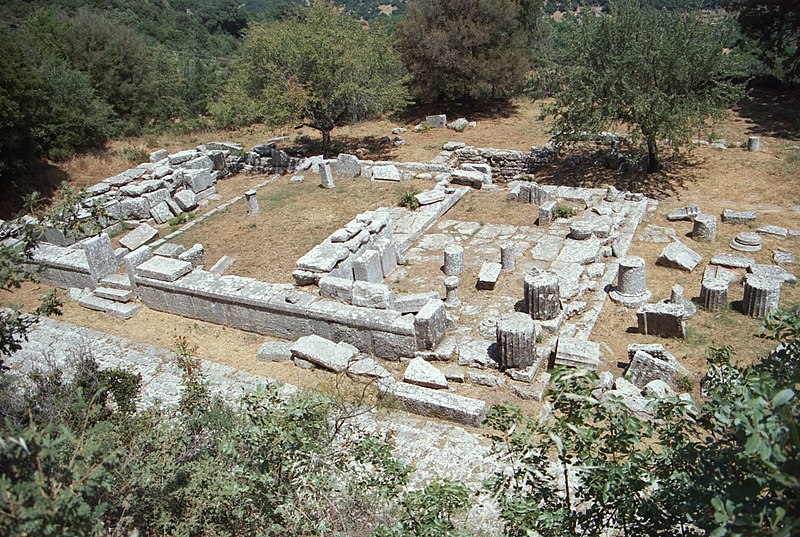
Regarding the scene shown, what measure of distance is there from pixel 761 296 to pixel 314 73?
49.5 ft

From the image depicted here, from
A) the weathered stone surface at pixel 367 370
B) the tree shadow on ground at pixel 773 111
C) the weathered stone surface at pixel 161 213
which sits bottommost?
the tree shadow on ground at pixel 773 111

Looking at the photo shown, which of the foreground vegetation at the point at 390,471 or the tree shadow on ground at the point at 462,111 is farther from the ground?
the foreground vegetation at the point at 390,471

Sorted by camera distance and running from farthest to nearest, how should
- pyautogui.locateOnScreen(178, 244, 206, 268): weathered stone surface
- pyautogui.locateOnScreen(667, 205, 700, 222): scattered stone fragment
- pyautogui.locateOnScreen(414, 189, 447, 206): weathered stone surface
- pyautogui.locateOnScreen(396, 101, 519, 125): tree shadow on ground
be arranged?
pyautogui.locateOnScreen(396, 101, 519, 125): tree shadow on ground
pyautogui.locateOnScreen(414, 189, 447, 206): weathered stone surface
pyautogui.locateOnScreen(667, 205, 700, 222): scattered stone fragment
pyautogui.locateOnScreen(178, 244, 206, 268): weathered stone surface

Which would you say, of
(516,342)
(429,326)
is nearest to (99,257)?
(429,326)

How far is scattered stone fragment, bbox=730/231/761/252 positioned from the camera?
13.4 meters

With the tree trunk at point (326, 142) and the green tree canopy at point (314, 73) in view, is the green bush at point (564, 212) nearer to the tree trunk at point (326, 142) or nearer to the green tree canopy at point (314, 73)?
the green tree canopy at point (314, 73)

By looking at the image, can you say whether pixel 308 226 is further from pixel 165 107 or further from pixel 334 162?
pixel 165 107

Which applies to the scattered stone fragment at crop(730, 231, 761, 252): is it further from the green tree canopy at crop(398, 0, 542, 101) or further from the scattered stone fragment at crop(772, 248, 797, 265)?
the green tree canopy at crop(398, 0, 542, 101)

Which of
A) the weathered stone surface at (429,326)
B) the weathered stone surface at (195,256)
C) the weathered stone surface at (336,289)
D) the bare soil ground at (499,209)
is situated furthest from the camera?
the weathered stone surface at (195,256)

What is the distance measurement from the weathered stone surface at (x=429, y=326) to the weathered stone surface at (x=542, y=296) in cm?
166

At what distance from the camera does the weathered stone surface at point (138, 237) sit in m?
15.4

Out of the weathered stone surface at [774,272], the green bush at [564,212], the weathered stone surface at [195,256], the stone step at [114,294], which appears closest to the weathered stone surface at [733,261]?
the weathered stone surface at [774,272]

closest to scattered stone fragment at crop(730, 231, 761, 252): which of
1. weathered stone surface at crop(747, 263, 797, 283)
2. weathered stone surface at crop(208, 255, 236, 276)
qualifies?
weathered stone surface at crop(747, 263, 797, 283)

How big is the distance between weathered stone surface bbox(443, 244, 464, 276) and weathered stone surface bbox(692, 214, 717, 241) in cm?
581
